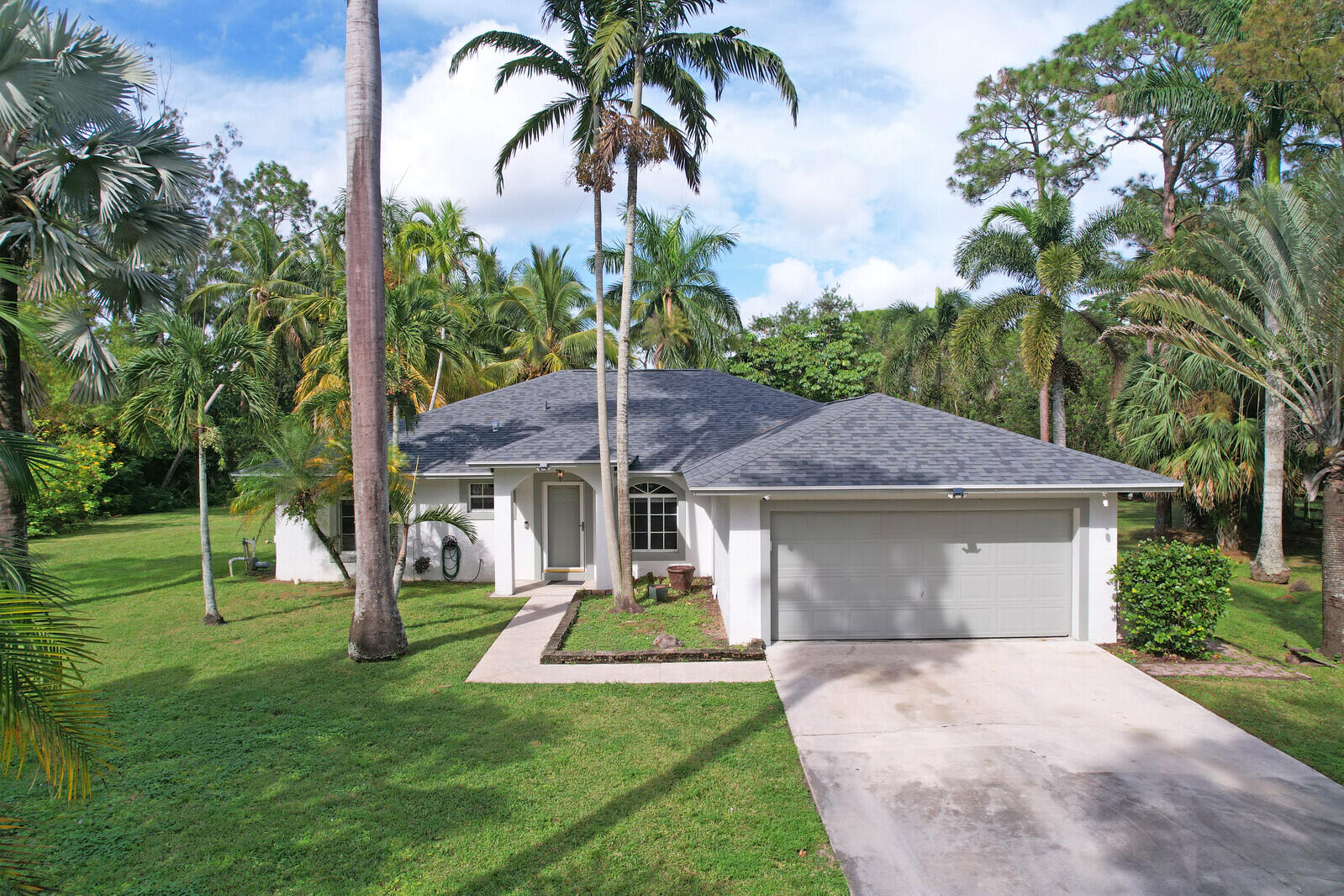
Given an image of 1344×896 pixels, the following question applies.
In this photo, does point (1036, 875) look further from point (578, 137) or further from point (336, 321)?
point (336, 321)

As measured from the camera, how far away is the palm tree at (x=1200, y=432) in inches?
625

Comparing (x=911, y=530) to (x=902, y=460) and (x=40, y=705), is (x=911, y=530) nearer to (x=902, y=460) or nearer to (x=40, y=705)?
(x=902, y=460)

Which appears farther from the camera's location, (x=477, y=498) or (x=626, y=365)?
(x=477, y=498)

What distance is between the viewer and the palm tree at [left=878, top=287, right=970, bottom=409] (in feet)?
82.6

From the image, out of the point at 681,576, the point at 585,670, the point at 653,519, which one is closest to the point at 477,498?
the point at 653,519

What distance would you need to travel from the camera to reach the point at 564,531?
1552cm

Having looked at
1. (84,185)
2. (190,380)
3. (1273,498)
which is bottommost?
(1273,498)

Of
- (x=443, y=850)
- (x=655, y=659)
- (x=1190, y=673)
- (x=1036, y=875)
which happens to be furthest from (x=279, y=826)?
(x=1190, y=673)

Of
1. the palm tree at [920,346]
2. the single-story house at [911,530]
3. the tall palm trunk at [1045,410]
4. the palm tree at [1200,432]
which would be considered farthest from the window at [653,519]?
the palm tree at [920,346]

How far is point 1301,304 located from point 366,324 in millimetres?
12444

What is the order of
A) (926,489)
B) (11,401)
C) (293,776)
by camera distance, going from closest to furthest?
1. (293,776)
2. (11,401)
3. (926,489)

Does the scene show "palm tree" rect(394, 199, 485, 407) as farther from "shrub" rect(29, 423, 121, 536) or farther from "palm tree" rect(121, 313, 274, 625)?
"shrub" rect(29, 423, 121, 536)

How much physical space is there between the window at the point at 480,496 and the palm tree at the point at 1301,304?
39.9 ft

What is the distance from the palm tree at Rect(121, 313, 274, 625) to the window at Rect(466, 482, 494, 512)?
4444 mm
